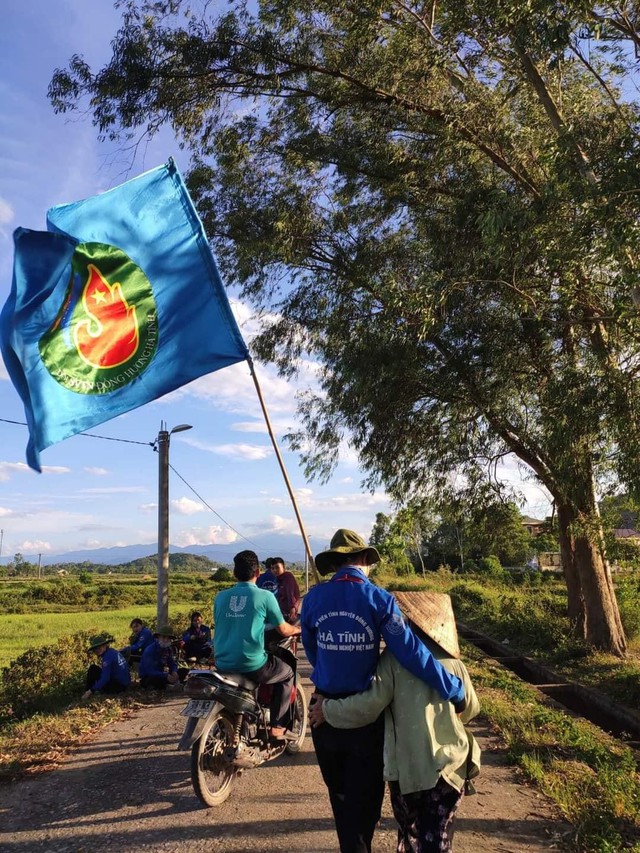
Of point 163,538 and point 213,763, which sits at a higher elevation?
point 163,538

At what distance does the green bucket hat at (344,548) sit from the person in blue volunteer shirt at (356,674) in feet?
0.45

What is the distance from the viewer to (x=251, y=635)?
477cm

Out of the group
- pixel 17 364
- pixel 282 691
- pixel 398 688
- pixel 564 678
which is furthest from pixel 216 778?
pixel 564 678

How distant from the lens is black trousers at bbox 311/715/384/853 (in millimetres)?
2812

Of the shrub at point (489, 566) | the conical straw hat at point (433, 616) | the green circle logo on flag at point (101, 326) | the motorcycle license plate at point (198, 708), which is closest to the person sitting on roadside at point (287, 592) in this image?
the motorcycle license plate at point (198, 708)

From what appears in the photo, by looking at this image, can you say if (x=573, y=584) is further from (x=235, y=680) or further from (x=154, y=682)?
(x=235, y=680)

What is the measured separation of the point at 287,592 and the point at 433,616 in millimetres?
5243

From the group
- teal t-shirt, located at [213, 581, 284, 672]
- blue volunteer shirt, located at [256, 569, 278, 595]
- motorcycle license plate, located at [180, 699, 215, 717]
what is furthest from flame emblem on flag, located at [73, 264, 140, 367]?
blue volunteer shirt, located at [256, 569, 278, 595]

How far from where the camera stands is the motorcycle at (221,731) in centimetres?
430

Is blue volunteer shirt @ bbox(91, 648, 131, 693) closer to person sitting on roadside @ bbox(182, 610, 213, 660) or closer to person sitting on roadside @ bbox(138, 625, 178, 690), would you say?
person sitting on roadside @ bbox(138, 625, 178, 690)

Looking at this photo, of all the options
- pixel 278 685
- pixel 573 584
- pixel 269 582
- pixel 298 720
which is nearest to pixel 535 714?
pixel 298 720

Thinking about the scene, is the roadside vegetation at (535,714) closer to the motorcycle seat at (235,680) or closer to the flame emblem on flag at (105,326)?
the motorcycle seat at (235,680)

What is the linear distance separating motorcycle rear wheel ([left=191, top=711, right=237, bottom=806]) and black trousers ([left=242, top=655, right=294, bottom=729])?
43cm

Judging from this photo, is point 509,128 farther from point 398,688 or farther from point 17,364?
point 398,688
